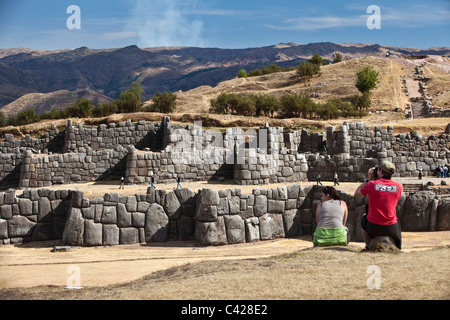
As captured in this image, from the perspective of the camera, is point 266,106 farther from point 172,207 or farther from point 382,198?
point 382,198

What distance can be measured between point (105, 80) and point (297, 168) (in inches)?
7145

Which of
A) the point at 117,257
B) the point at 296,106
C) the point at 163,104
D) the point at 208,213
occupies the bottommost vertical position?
the point at 117,257

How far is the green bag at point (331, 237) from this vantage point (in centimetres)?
1095

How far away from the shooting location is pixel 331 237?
1098cm

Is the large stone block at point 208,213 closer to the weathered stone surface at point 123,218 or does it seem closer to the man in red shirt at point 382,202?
the weathered stone surface at point 123,218

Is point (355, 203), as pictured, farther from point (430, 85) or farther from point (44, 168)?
point (430, 85)

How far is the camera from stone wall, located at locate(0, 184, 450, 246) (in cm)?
1502

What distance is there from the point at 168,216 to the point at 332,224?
6151 millimetres

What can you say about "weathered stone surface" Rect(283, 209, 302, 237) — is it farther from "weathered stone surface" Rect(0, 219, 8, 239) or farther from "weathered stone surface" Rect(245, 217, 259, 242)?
"weathered stone surface" Rect(0, 219, 8, 239)

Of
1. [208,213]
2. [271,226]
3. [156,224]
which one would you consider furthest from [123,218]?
[271,226]

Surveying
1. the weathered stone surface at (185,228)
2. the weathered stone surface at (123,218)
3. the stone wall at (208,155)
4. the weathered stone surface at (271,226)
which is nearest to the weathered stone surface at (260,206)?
→ the weathered stone surface at (271,226)

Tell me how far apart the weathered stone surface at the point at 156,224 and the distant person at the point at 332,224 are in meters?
5.85

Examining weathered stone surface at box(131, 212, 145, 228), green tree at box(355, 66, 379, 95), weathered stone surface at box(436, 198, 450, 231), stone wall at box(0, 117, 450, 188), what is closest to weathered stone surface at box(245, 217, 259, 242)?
weathered stone surface at box(131, 212, 145, 228)
